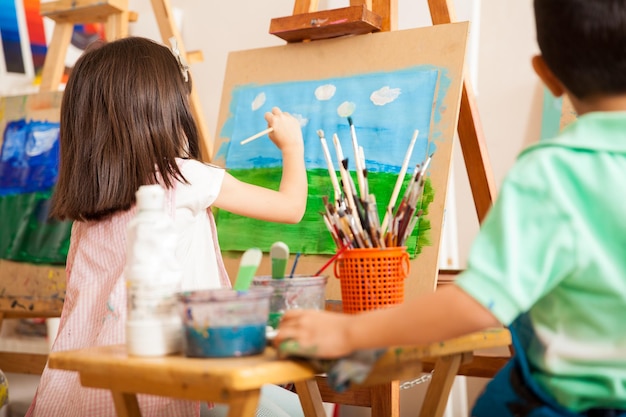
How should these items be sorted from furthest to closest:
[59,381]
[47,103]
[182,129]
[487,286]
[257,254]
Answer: [47,103] → [182,129] → [59,381] → [257,254] → [487,286]

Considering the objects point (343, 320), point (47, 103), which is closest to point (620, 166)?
point (343, 320)

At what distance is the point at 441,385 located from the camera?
116 centimetres

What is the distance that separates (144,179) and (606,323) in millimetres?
815

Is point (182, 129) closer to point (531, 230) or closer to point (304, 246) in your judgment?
point (304, 246)

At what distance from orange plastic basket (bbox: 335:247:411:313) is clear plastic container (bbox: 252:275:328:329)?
0.09m

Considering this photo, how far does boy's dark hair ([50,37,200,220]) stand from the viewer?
1.31 meters

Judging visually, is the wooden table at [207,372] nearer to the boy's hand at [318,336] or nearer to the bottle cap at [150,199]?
the boy's hand at [318,336]

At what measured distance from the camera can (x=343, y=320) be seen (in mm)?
860

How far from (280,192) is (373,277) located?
41 centimetres

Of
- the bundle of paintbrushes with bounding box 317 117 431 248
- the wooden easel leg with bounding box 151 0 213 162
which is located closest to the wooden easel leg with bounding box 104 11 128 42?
the wooden easel leg with bounding box 151 0 213 162

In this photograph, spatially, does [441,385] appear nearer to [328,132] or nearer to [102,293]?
[102,293]

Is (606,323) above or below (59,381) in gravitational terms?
above

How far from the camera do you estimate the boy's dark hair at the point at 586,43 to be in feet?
2.75

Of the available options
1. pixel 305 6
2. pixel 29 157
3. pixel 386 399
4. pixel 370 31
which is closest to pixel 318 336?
pixel 386 399
